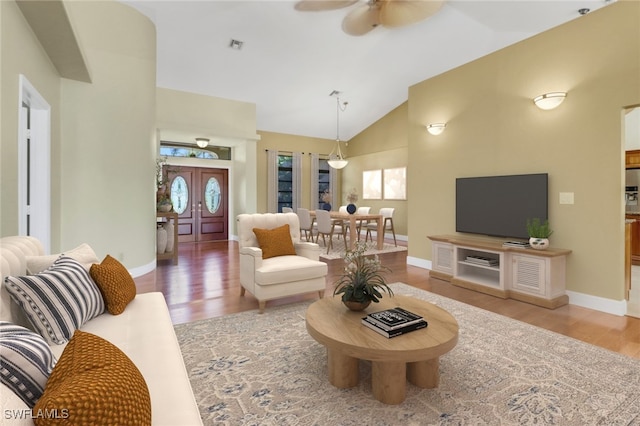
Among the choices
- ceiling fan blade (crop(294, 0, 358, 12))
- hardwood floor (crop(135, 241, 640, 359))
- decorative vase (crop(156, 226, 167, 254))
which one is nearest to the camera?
hardwood floor (crop(135, 241, 640, 359))

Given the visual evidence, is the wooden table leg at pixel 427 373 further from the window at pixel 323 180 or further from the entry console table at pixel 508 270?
the window at pixel 323 180

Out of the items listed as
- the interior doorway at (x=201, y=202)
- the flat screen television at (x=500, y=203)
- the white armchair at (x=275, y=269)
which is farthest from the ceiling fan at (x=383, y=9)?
the interior doorway at (x=201, y=202)

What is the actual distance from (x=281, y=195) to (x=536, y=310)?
7019 millimetres

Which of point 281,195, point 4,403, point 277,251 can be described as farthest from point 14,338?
point 281,195

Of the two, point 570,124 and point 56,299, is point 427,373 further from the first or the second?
point 570,124

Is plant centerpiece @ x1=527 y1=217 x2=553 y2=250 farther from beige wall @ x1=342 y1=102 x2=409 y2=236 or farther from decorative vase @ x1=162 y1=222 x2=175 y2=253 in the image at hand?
decorative vase @ x1=162 y1=222 x2=175 y2=253

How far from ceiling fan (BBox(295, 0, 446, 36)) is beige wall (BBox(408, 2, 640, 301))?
1.50m

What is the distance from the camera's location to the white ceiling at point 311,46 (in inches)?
166

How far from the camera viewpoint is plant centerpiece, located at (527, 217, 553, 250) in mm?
3633

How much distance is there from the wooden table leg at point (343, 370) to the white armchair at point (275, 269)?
1.34 metres

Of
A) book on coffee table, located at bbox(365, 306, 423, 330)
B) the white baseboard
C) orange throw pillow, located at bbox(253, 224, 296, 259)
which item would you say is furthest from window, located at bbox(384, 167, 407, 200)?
book on coffee table, located at bbox(365, 306, 423, 330)

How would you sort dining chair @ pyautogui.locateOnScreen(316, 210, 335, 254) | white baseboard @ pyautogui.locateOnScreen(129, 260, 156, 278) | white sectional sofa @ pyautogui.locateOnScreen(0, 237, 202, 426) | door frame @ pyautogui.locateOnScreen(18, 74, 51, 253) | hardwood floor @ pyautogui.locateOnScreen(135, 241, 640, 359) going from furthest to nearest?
1. dining chair @ pyautogui.locateOnScreen(316, 210, 335, 254)
2. white baseboard @ pyautogui.locateOnScreen(129, 260, 156, 278)
3. door frame @ pyautogui.locateOnScreen(18, 74, 51, 253)
4. hardwood floor @ pyautogui.locateOnScreen(135, 241, 640, 359)
5. white sectional sofa @ pyautogui.locateOnScreen(0, 237, 202, 426)

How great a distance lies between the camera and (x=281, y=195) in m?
9.36

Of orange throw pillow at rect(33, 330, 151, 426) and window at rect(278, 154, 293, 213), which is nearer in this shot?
orange throw pillow at rect(33, 330, 151, 426)
